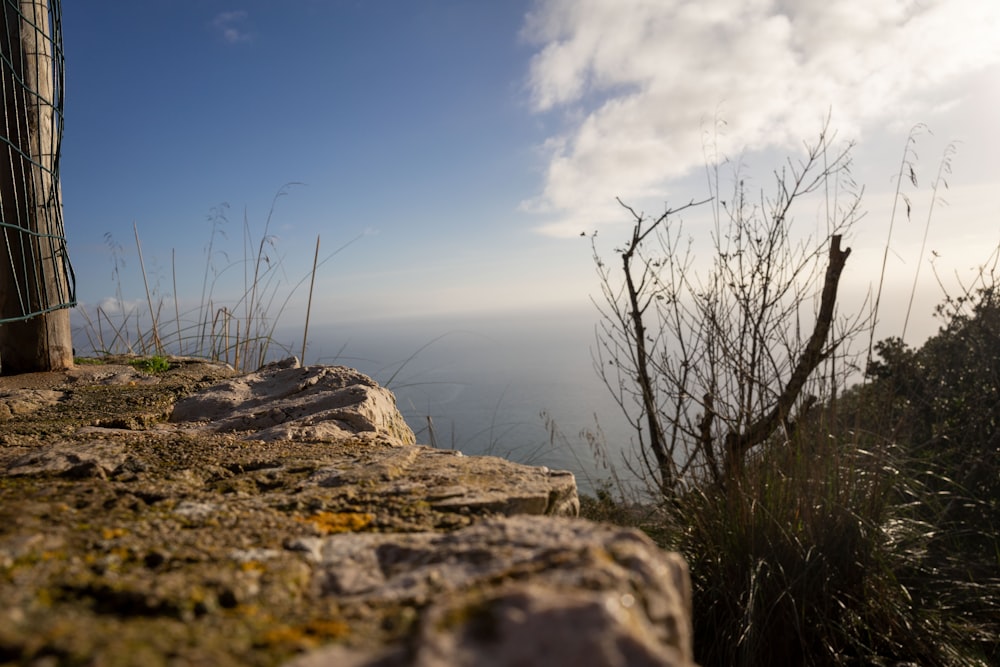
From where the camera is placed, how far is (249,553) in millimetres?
752

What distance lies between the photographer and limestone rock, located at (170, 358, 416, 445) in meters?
1.65

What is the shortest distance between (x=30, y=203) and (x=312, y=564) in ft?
9.81

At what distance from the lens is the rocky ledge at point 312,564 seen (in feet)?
1.60

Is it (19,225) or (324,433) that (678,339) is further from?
(19,225)

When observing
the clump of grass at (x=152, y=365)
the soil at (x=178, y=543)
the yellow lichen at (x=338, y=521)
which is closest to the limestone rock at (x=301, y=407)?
the soil at (x=178, y=543)

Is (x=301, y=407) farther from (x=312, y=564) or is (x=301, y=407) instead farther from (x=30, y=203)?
(x=30, y=203)

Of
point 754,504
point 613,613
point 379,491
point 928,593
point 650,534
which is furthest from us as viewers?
point 650,534

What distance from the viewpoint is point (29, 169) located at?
9.13 feet

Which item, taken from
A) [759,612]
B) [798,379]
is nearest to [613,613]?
[759,612]

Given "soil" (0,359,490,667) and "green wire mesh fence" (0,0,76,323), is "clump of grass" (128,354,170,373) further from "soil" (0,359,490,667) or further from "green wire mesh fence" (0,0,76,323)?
"soil" (0,359,490,667)

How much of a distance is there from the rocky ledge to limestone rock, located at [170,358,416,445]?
0.74 ft

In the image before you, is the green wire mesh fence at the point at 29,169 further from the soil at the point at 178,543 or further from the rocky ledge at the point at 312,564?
the rocky ledge at the point at 312,564

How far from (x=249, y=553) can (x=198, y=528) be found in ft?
0.46

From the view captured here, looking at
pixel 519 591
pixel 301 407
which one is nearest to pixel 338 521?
pixel 519 591
